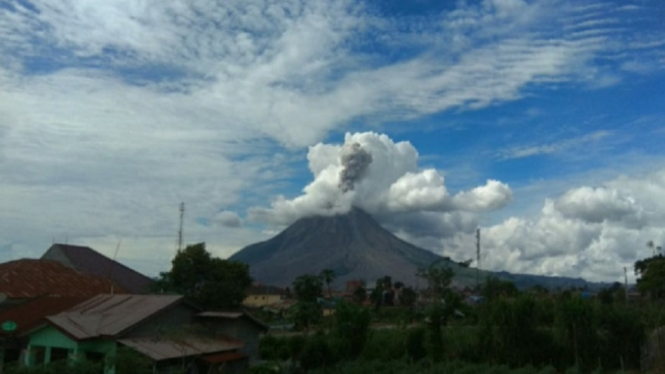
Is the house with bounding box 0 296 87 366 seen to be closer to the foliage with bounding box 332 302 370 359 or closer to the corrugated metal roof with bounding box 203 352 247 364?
the corrugated metal roof with bounding box 203 352 247 364

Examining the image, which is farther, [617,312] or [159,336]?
[617,312]

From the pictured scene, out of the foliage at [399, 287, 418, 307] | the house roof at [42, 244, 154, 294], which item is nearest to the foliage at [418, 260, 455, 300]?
the foliage at [399, 287, 418, 307]

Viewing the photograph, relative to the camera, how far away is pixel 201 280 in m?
33.6

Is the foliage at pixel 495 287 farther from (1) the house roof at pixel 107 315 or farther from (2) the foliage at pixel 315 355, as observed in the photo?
(1) the house roof at pixel 107 315

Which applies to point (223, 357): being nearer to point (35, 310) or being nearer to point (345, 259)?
point (35, 310)

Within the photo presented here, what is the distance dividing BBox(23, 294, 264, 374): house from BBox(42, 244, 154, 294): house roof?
20693 mm

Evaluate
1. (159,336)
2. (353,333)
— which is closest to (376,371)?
(353,333)

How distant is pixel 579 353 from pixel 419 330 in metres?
6.12

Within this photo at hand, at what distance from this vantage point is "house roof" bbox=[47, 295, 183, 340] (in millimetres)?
16734

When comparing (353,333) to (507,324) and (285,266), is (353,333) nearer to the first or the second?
(507,324)

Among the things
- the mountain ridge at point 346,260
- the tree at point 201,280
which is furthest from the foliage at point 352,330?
the mountain ridge at point 346,260

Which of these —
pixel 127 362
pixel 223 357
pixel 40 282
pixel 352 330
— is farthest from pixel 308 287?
pixel 127 362

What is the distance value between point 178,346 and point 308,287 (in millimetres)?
32355

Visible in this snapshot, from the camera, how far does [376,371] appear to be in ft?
69.7
